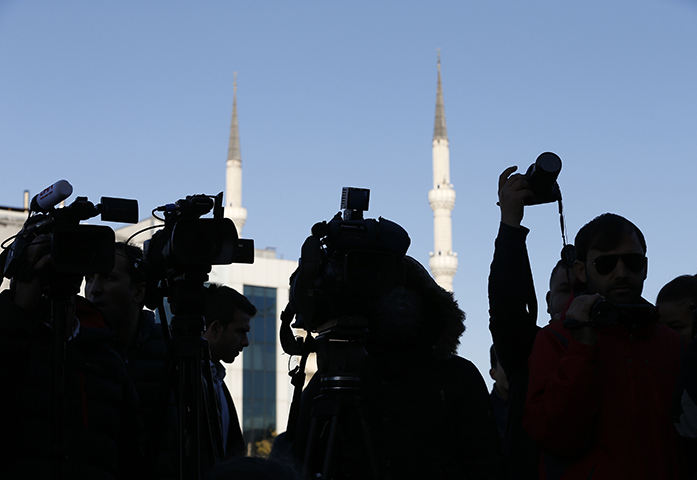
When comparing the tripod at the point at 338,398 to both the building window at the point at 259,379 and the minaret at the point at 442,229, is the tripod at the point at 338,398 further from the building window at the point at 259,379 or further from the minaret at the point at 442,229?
the minaret at the point at 442,229

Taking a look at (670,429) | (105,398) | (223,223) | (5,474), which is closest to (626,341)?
(670,429)

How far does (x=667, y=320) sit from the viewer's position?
10.9ft

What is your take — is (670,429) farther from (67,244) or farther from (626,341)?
(67,244)

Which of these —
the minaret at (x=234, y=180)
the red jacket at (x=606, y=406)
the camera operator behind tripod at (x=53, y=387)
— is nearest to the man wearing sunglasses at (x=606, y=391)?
the red jacket at (x=606, y=406)

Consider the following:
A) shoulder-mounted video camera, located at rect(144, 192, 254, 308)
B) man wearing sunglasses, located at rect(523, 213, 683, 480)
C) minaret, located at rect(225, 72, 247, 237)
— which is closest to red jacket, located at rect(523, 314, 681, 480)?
man wearing sunglasses, located at rect(523, 213, 683, 480)

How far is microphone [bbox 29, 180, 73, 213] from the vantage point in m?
2.57

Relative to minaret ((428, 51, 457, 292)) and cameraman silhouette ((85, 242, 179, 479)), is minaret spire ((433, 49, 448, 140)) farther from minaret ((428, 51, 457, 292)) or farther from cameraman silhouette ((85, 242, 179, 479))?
cameraman silhouette ((85, 242, 179, 479))

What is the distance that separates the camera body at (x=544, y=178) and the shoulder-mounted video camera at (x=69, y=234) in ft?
4.19

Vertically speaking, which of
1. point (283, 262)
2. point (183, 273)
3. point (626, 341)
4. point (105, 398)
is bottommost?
point (105, 398)

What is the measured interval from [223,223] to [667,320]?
1753 millimetres

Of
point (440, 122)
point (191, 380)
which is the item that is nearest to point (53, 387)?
point (191, 380)

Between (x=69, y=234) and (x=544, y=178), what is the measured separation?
146cm

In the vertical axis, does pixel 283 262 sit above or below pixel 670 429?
above

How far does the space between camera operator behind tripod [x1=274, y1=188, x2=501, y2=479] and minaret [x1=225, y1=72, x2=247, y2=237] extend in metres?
44.1
